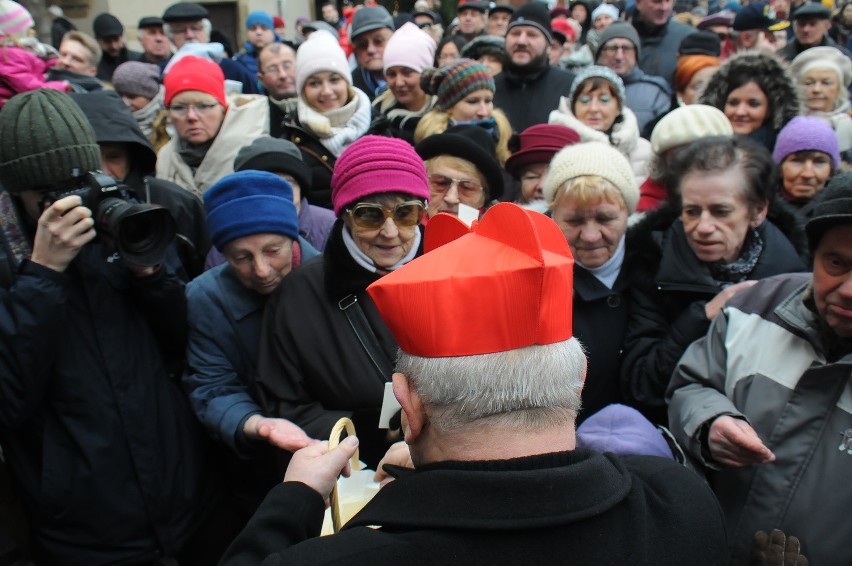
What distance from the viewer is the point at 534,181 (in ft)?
11.9

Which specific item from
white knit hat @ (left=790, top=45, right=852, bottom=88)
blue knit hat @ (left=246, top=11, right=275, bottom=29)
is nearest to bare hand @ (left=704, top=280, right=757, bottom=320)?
white knit hat @ (left=790, top=45, right=852, bottom=88)

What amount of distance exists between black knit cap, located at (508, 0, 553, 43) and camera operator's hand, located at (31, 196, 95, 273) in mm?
3972

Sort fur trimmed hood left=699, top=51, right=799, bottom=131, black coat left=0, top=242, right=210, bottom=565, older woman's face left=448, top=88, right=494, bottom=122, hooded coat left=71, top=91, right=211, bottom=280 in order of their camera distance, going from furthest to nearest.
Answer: older woman's face left=448, top=88, right=494, bottom=122
fur trimmed hood left=699, top=51, right=799, bottom=131
hooded coat left=71, top=91, right=211, bottom=280
black coat left=0, top=242, right=210, bottom=565

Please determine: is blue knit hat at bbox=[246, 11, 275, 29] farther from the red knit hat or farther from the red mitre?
the red mitre

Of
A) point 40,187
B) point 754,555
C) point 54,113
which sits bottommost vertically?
point 754,555


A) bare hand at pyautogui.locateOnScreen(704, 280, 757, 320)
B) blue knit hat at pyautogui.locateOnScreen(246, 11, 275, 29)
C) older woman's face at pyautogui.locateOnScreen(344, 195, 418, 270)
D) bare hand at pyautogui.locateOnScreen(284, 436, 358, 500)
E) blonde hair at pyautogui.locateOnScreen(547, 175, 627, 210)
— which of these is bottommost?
bare hand at pyautogui.locateOnScreen(284, 436, 358, 500)

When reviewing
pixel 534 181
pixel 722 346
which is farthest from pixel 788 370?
pixel 534 181

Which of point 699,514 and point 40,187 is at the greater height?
point 40,187

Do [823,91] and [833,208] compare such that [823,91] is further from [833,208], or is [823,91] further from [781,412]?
[781,412]

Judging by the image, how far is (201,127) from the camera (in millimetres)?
3914

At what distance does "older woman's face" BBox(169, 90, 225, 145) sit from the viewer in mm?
3879

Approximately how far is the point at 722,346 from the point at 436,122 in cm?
235

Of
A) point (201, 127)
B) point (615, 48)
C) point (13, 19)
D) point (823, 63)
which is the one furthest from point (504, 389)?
point (13, 19)

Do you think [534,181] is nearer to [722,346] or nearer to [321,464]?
[722,346]
